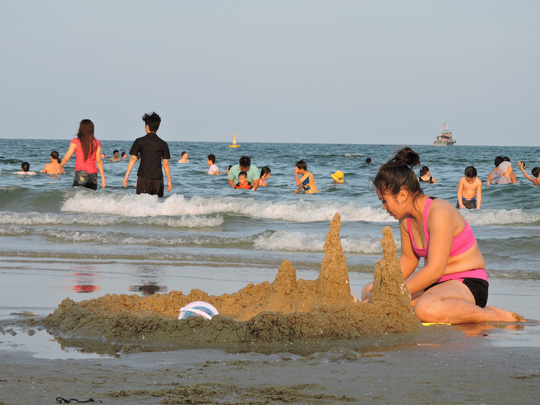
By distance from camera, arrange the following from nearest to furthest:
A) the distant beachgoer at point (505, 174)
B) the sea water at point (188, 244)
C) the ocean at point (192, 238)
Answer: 1. the sea water at point (188, 244)
2. the ocean at point (192, 238)
3. the distant beachgoer at point (505, 174)

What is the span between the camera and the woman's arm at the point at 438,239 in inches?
179

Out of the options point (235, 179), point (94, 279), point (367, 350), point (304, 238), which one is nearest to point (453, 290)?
point (367, 350)

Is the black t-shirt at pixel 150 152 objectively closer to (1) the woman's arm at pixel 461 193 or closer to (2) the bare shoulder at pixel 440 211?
(1) the woman's arm at pixel 461 193

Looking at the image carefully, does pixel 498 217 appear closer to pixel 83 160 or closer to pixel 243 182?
pixel 243 182

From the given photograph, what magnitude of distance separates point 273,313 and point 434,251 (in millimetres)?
1185

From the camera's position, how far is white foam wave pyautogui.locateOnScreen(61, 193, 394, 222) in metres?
13.4

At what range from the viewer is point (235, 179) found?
57.7 ft

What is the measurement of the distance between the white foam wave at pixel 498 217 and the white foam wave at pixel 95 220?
4.76 m

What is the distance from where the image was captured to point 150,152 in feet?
34.9

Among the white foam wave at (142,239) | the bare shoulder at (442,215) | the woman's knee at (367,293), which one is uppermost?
the bare shoulder at (442,215)

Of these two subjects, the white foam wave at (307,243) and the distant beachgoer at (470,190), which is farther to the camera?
the distant beachgoer at (470,190)

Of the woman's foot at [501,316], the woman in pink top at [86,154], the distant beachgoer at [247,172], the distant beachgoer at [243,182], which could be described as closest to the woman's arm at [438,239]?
the woman's foot at [501,316]

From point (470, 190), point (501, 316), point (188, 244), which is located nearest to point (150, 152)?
point (188, 244)

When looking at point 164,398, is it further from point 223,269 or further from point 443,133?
point 443,133
